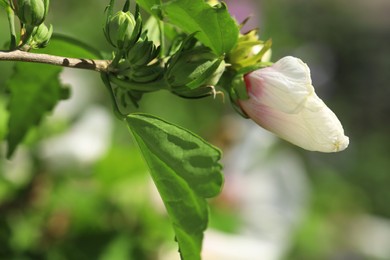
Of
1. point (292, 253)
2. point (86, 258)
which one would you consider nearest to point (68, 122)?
point (86, 258)

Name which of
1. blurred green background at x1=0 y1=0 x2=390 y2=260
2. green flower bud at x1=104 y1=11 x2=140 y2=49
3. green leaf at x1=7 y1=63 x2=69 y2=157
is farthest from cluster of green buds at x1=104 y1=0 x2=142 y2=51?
blurred green background at x1=0 y1=0 x2=390 y2=260

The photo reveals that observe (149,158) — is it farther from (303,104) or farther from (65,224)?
(65,224)

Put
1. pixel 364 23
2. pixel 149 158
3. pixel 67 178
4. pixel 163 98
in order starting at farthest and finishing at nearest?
pixel 364 23 < pixel 163 98 < pixel 67 178 < pixel 149 158

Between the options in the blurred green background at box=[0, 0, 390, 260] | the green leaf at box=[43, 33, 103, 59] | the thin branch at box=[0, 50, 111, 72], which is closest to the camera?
the thin branch at box=[0, 50, 111, 72]

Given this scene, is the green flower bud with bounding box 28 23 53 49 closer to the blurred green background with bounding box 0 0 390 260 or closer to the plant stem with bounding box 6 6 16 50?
the plant stem with bounding box 6 6 16 50

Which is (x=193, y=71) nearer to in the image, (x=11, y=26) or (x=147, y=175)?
(x=11, y=26)

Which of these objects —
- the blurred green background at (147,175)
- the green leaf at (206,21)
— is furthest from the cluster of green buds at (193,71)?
the blurred green background at (147,175)
